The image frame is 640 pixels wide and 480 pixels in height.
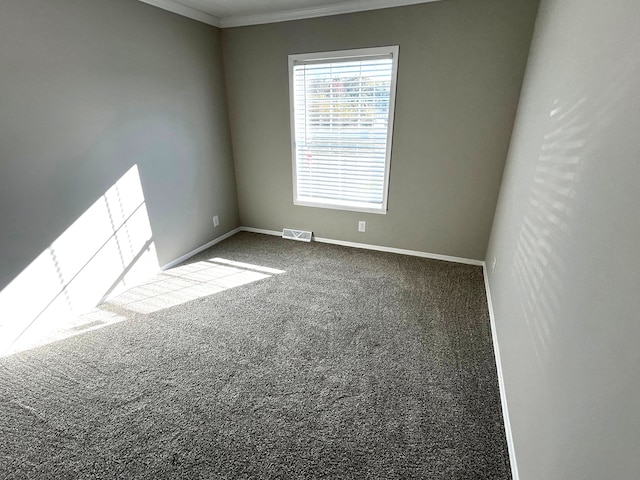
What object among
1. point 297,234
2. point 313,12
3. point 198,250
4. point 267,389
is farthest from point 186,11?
point 267,389

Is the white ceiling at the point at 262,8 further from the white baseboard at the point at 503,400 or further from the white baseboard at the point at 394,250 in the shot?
the white baseboard at the point at 503,400

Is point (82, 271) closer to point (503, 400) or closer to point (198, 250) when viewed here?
point (198, 250)

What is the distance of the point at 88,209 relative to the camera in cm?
245

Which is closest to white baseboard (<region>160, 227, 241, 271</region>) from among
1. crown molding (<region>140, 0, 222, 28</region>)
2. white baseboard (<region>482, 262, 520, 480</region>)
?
crown molding (<region>140, 0, 222, 28</region>)

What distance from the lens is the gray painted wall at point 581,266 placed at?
2.48 feet

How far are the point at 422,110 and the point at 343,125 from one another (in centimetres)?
82

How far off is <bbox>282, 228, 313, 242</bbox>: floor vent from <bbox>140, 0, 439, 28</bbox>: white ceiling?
2.30 metres

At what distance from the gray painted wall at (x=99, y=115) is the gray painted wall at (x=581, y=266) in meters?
3.00

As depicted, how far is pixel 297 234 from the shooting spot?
4.01m

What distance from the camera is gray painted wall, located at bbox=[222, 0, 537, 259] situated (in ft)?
8.65

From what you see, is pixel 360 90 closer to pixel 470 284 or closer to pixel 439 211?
A: pixel 439 211

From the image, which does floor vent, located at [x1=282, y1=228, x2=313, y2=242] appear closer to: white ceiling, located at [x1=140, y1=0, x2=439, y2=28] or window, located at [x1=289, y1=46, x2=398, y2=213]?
window, located at [x1=289, y1=46, x2=398, y2=213]

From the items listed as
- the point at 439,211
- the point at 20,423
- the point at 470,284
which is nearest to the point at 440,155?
the point at 439,211

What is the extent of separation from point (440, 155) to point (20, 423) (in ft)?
11.8
